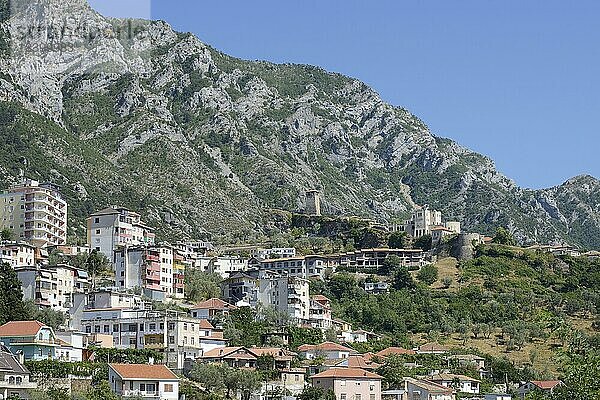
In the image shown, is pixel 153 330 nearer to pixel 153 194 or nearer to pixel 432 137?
pixel 153 194

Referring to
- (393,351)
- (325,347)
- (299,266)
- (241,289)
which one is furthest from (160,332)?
(299,266)

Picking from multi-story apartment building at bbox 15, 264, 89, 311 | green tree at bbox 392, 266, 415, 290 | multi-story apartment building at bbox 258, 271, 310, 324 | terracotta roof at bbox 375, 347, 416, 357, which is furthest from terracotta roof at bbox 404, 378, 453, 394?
green tree at bbox 392, 266, 415, 290

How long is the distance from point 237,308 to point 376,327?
12711 millimetres

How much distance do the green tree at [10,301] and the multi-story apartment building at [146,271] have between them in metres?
14.6

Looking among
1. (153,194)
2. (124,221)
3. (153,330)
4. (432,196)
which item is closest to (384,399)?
(153,330)

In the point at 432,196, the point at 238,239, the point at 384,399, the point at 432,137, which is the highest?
the point at 432,137

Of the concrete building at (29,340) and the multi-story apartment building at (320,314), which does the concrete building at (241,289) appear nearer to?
the multi-story apartment building at (320,314)

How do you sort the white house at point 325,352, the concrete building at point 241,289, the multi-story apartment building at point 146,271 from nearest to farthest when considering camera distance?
1. the white house at point 325,352
2. the multi-story apartment building at point 146,271
3. the concrete building at point 241,289

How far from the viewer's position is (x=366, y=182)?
548ft

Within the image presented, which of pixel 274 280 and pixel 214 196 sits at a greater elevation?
pixel 214 196

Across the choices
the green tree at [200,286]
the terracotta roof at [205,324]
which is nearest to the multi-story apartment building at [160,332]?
the terracotta roof at [205,324]

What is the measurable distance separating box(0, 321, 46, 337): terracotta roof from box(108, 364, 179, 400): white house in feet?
12.6

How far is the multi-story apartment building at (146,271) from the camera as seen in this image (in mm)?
67188

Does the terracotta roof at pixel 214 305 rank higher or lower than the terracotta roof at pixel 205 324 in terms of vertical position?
higher
